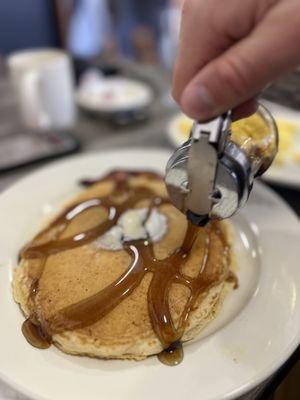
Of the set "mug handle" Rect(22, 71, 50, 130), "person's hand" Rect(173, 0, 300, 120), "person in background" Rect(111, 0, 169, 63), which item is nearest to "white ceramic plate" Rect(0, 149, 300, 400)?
"person's hand" Rect(173, 0, 300, 120)

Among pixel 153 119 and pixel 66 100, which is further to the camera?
pixel 153 119

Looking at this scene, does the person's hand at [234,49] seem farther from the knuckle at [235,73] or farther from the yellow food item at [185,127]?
the yellow food item at [185,127]

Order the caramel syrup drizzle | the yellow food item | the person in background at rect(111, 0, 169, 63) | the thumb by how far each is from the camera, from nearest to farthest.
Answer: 1. the thumb
2. the caramel syrup drizzle
3. the yellow food item
4. the person in background at rect(111, 0, 169, 63)

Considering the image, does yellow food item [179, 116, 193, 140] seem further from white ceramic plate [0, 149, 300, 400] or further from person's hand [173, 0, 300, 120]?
person's hand [173, 0, 300, 120]

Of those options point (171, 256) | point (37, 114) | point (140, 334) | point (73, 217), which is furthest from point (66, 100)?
point (140, 334)

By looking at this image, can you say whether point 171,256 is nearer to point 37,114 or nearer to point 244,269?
point 244,269

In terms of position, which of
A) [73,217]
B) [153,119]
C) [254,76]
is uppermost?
[254,76]
